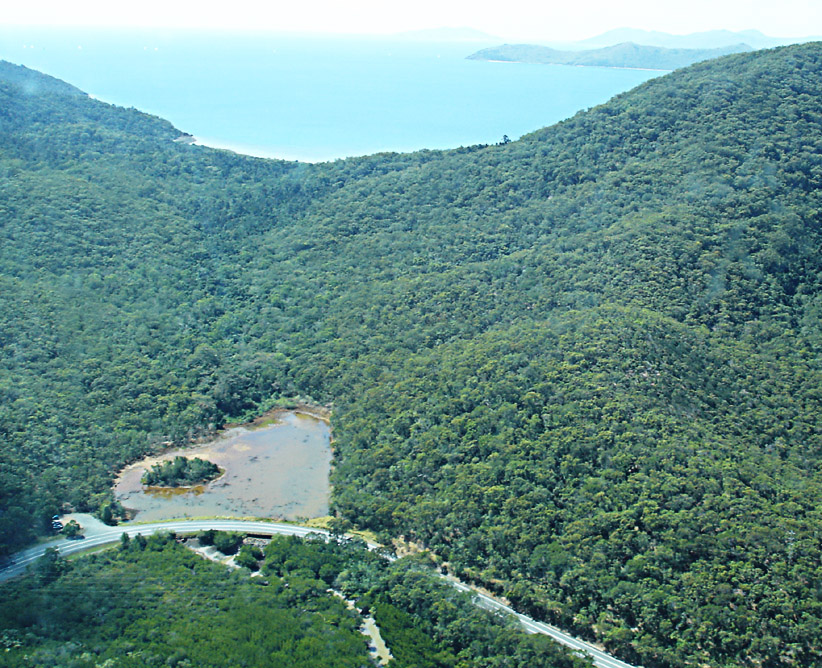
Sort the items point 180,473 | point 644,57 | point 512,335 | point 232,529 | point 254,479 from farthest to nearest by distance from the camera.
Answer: point 644,57 → point 512,335 → point 254,479 → point 180,473 → point 232,529

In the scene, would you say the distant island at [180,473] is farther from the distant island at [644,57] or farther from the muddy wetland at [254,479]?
the distant island at [644,57]

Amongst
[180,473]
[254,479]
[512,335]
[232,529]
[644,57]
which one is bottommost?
[254,479]

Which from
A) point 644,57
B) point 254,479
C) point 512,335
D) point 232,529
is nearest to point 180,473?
point 254,479

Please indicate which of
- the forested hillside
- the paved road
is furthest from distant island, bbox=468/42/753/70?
the paved road

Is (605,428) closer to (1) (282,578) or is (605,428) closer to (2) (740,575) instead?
(2) (740,575)

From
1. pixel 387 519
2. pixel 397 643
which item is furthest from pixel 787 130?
pixel 397 643

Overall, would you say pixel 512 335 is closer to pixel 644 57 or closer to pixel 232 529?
pixel 232 529

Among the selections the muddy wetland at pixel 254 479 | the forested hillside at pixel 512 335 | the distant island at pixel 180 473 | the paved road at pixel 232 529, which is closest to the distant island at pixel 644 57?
the forested hillside at pixel 512 335
